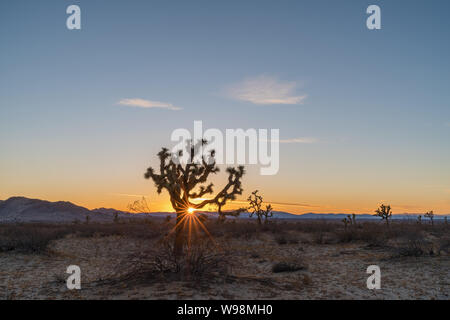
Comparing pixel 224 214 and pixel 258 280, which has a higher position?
pixel 224 214

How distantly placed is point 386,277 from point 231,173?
7.90m

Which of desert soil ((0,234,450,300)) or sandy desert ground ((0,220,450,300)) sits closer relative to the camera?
desert soil ((0,234,450,300))

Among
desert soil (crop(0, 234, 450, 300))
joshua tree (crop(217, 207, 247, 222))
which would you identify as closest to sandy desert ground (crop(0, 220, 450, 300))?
desert soil (crop(0, 234, 450, 300))

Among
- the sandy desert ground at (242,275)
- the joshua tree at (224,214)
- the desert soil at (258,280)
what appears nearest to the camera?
the desert soil at (258,280)

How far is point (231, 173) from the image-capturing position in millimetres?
16641

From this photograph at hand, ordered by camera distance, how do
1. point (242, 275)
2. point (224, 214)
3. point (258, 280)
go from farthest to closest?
1. point (224, 214)
2. point (242, 275)
3. point (258, 280)

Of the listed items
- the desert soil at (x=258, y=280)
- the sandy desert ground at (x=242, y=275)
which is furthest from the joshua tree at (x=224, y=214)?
the desert soil at (x=258, y=280)

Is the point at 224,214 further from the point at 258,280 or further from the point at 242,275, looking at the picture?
the point at 258,280

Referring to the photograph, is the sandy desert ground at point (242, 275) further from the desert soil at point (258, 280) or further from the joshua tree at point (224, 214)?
the joshua tree at point (224, 214)

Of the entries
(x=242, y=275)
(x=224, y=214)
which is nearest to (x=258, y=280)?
(x=242, y=275)

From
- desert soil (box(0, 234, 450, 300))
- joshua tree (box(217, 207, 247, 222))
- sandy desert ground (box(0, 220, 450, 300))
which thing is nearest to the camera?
desert soil (box(0, 234, 450, 300))

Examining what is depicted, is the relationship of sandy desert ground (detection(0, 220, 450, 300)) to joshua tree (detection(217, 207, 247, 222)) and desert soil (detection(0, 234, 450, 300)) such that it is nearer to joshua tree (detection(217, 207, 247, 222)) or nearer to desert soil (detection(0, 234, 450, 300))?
desert soil (detection(0, 234, 450, 300))
